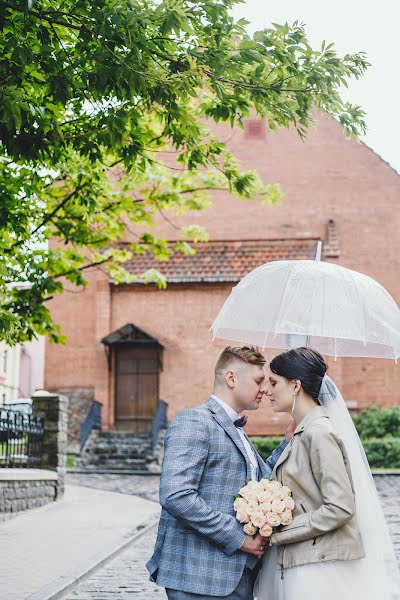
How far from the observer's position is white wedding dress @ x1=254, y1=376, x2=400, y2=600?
369 cm

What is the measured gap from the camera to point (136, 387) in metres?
26.2

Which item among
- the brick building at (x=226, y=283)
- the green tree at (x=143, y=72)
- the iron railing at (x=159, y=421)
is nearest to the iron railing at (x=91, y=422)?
the brick building at (x=226, y=283)

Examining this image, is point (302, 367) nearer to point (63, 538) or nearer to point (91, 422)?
point (63, 538)

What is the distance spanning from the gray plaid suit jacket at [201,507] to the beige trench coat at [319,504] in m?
0.22

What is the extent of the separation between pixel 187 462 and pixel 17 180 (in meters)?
7.67

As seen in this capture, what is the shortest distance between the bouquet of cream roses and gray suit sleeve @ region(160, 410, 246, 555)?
65 mm

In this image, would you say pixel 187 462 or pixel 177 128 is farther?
pixel 177 128

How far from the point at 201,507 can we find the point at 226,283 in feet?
74.7

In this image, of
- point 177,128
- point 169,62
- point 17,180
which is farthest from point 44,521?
point 169,62

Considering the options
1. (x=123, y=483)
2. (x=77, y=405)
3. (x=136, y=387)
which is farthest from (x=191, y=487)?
(x=77, y=405)

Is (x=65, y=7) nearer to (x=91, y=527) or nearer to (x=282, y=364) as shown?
(x=282, y=364)

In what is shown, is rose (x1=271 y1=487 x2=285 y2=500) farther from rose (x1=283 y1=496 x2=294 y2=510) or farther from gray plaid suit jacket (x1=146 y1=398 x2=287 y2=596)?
gray plaid suit jacket (x1=146 y1=398 x2=287 y2=596)

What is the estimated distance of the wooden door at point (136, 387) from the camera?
25859mm

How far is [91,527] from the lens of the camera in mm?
12156
